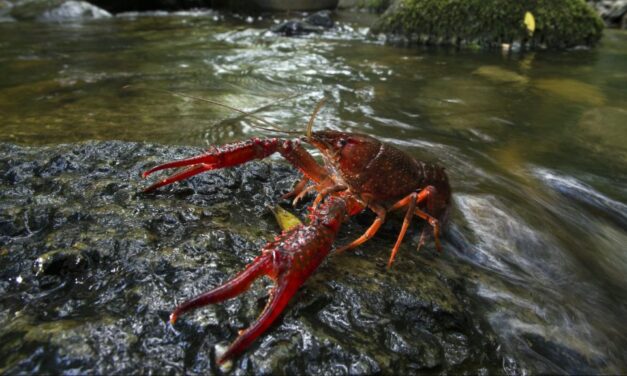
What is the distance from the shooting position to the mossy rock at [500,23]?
32.4 ft

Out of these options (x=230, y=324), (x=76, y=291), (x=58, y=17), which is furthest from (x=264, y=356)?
(x=58, y=17)

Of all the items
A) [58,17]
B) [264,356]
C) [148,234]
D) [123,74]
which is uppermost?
[58,17]

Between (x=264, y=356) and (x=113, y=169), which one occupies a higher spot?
(x=113, y=169)

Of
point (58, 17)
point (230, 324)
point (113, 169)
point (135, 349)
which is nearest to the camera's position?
point (135, 349)

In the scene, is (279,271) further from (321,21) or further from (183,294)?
(321,21)

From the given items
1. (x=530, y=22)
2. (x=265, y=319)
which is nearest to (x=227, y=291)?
(x=265, y=319)

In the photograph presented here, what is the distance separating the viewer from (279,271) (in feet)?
5.99

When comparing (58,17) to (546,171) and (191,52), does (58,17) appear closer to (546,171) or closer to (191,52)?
(191,52)

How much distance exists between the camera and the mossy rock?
9867mm

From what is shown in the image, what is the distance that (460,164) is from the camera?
437 cm

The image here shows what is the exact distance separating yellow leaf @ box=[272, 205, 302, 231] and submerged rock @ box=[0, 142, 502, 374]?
5 cm

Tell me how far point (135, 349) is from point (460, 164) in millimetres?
3554

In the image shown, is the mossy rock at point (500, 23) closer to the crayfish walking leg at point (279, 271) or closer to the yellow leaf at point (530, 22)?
the yellow leaf at point (530, 22)

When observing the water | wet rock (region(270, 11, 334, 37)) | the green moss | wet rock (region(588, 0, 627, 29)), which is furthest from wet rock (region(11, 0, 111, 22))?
wet rock (region(588, 0, 627, 29))
